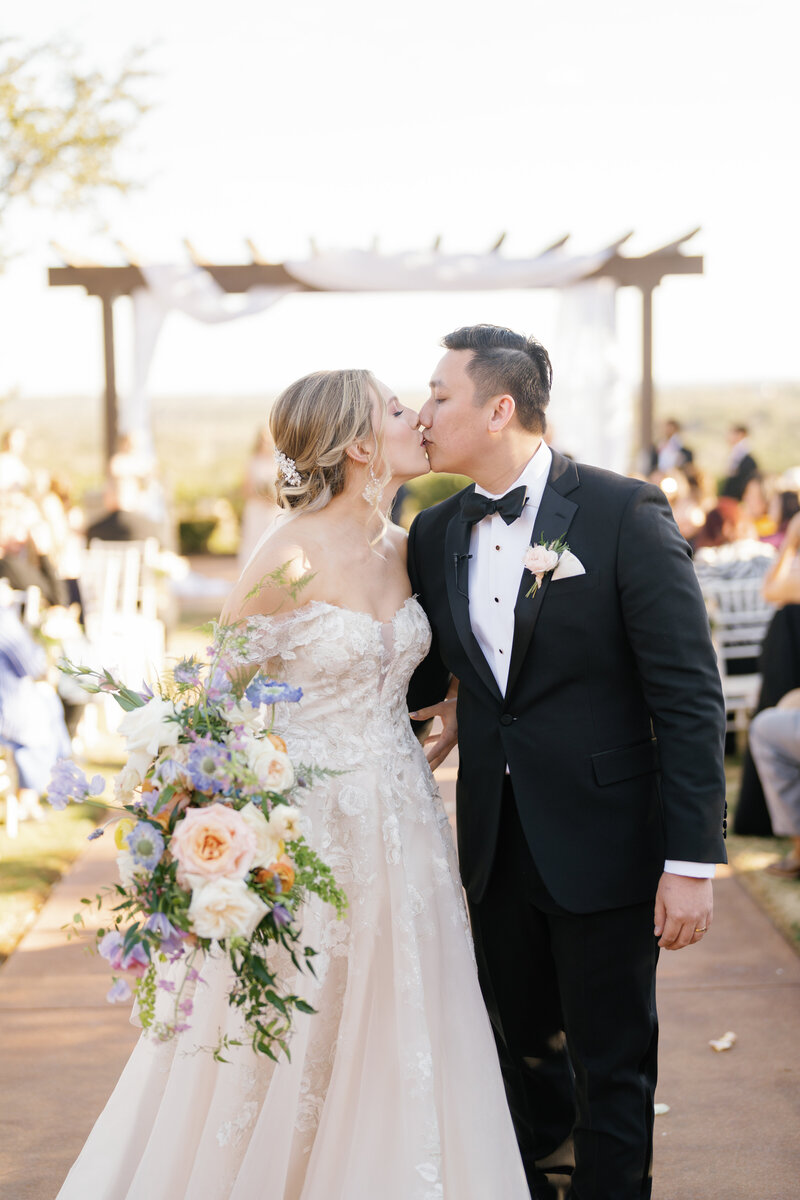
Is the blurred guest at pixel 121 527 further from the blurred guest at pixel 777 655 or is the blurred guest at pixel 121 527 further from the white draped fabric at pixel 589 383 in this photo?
the blurred guest at pixel 777 655

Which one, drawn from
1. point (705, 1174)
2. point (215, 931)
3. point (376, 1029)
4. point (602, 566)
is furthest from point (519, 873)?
point (705, 1174)

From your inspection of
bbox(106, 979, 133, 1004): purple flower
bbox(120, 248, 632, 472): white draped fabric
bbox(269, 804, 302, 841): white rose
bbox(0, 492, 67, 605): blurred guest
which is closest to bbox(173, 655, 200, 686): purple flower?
bbox(269, 804, 302, 841): white rose

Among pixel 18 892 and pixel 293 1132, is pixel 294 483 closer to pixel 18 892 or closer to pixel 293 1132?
pixel 293 1132

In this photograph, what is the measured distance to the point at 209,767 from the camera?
2.01 metres

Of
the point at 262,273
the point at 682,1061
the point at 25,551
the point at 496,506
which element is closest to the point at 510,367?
the point at 496,506

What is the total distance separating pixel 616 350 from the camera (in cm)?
1308

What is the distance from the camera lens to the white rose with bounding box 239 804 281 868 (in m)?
1.97

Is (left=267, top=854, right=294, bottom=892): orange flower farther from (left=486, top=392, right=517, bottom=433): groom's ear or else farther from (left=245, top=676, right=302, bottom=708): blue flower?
(left=486, top=392, right=517, bottom=433): groom's ear

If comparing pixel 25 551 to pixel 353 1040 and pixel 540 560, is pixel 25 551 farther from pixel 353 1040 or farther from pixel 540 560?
pixel 540 560

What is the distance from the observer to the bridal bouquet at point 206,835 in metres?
1.94

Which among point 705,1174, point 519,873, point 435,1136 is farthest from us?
point 705,1174

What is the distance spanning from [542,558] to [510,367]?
0.52m

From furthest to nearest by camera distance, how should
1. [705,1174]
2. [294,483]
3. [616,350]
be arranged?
[616,350], [705,1174], [294,483]

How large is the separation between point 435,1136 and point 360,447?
1.60 m
